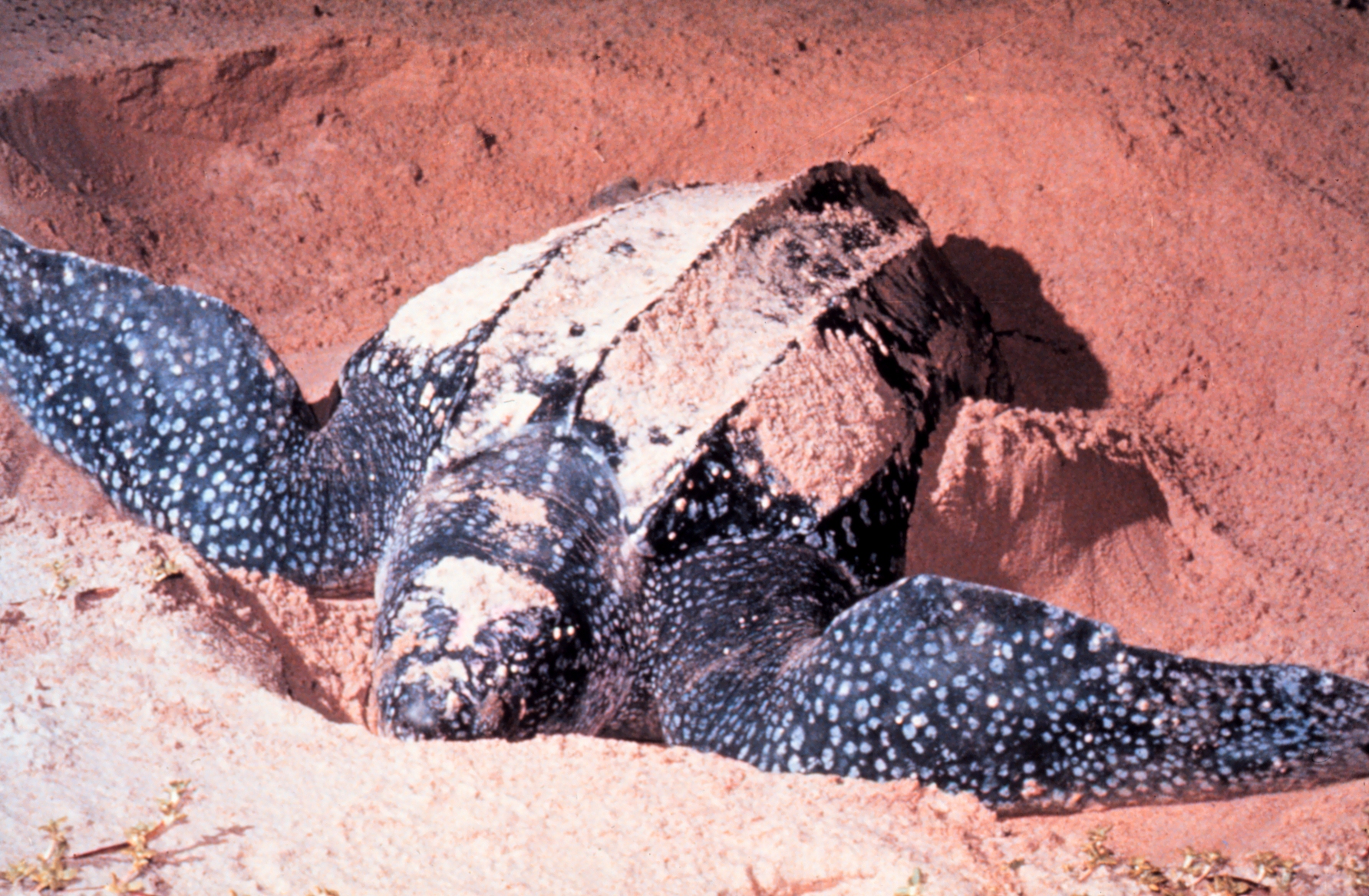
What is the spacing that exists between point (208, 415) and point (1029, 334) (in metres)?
2.69

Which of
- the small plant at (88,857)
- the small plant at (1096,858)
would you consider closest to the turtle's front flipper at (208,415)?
the small plant at (88,857)

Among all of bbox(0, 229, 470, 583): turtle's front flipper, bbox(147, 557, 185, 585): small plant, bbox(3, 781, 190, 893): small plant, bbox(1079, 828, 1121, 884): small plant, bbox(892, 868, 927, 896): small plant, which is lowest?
bbox(1079, 828, 1121, 884): small plant

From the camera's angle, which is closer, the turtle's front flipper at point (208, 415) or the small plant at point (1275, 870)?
the small plant at point (1275, 870)

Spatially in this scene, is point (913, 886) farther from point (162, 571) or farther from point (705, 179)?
point (705, 179)

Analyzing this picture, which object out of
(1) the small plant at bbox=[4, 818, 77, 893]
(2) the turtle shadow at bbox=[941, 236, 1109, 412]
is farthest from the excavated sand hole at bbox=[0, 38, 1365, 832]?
(1) the small plant at bbox=[4, 818, 77, 893]

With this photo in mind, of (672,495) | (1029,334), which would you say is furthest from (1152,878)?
(1029,334)

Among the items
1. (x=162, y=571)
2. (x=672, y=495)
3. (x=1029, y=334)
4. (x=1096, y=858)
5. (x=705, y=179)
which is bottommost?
(x=1096, y=858)

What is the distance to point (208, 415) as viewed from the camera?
277cm

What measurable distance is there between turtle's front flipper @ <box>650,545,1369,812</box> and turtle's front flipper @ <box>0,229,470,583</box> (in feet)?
3.89

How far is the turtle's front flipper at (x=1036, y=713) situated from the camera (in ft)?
6.08

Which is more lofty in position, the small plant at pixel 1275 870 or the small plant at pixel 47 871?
the small plant at pixel 47 871

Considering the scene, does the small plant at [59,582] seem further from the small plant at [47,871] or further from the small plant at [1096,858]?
the small plant at [1096,858]

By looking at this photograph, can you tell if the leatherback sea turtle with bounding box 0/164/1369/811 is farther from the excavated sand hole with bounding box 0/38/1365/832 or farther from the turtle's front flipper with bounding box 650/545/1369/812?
the excavated sand hole with bounding box 0/38/1365/832

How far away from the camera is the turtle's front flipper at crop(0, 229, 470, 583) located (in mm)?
2609
